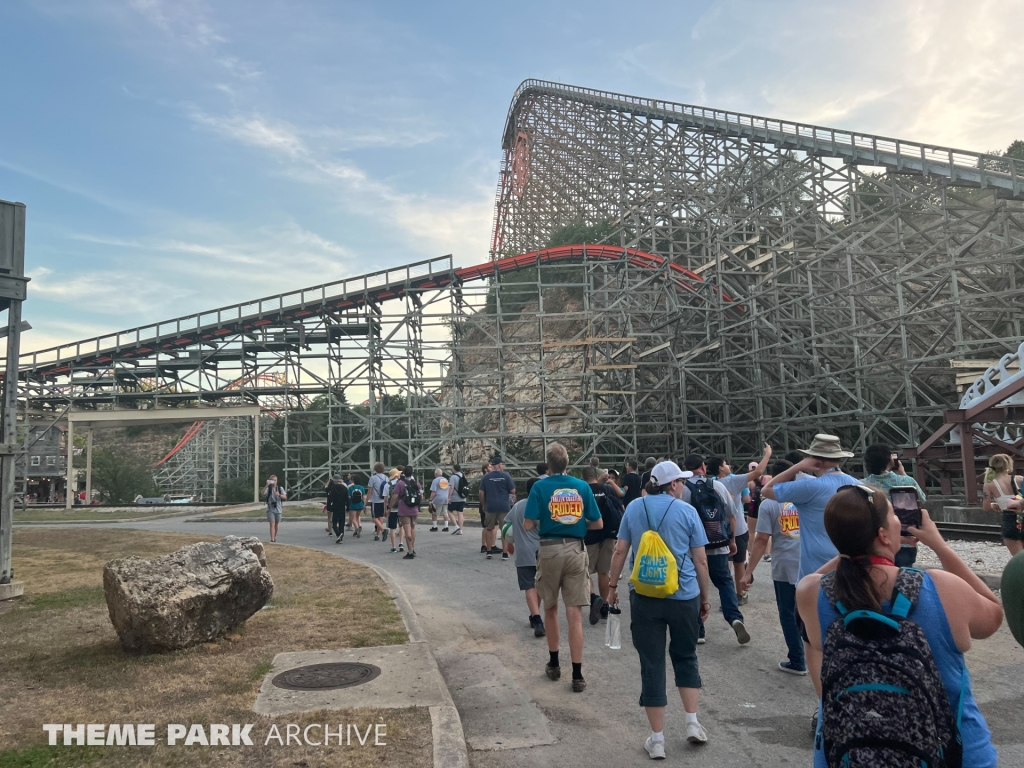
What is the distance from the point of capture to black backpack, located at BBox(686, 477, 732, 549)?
6934 mm

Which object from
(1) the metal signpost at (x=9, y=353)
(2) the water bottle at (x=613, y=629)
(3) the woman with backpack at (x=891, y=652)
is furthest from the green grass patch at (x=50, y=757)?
(1) the metal signpost at (x=9, y=353)

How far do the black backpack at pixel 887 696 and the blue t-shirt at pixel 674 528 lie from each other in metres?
2.31

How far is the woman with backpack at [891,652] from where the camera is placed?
78.8 inches

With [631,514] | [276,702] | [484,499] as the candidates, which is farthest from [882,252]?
[276,702]

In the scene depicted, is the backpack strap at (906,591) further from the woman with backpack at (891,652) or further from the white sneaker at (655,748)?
the white sneaker at (655,748)

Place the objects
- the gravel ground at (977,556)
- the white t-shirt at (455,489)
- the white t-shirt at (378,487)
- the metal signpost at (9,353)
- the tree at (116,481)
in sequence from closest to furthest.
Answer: the metal signpost at (9,353), the gravel ground at (977,556), the white t-shirt at (378,487), the white t-shirt at (455,489), the tree at (116,481)

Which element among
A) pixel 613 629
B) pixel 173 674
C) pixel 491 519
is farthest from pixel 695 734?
pixel 491 519

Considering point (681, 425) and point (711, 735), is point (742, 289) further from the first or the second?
point (711, 735)

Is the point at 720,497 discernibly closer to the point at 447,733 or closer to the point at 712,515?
the point at 712,515

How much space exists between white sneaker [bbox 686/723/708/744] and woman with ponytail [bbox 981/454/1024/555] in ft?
14.6

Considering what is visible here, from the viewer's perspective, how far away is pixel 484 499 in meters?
12.2

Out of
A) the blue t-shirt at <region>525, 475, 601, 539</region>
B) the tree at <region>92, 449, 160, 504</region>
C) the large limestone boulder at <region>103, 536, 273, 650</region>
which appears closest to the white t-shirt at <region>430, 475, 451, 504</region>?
the large limestone boulder at <region>103, 536, 273, 650</region>

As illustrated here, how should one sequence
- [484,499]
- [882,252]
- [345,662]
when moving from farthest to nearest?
1. [882,252]
2. [484,499]
3. [345,662]

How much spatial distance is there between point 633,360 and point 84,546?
20657 mm
